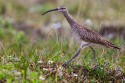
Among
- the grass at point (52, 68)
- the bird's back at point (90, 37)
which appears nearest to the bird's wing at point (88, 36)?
the bird's back at point (90, 37)

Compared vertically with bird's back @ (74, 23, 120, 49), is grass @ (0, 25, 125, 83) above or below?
below

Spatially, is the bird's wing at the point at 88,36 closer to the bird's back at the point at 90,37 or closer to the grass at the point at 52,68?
the bird's back at the point at 90,37

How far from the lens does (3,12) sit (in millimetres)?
14977

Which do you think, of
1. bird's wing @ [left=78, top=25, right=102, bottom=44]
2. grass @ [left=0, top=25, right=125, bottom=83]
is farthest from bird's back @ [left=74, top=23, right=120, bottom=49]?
grass @ [left=0, top=25, right=125, bottom=83]

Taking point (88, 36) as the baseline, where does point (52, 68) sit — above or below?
below

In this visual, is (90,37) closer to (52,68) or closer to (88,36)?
(88,36)

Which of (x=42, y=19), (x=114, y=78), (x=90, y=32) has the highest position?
(x=90, y=32)

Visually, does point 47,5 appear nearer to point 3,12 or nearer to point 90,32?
point 3,12

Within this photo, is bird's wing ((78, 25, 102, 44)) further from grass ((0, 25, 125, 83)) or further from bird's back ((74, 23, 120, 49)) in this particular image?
grass ((0, 25, 125, 83))

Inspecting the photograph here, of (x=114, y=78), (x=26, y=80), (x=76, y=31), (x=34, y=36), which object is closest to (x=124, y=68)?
(x=114, y=78)

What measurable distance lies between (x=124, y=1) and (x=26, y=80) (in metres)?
10.1

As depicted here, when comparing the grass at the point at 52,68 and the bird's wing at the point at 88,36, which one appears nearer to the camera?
the grass at the point at 52,68

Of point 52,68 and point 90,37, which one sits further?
point 90,37

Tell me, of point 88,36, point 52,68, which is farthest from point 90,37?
point 52,68
